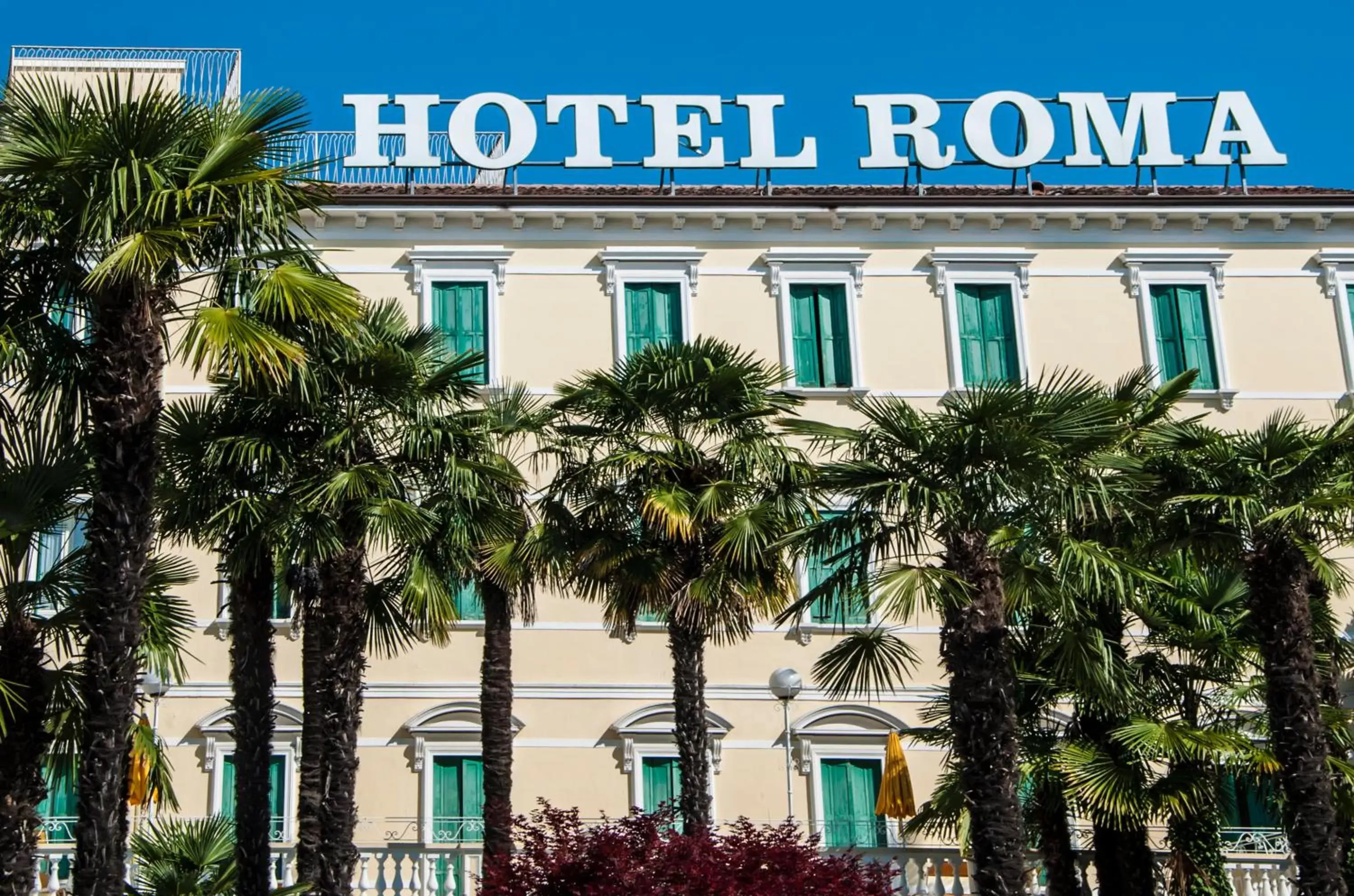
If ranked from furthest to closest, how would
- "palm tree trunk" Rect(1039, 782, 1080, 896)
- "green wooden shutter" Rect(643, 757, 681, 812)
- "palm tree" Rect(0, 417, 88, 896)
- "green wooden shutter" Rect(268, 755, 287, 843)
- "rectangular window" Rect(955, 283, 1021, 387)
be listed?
"rectangular window" Rect(955, 283, 1021, 387)
"green wooden shutter" Rect(643, 757, 681, 812)
"green wooden shutter" Rect(268, 755, 287, 843)
"palm tree trunk" Rect(1039, 782, 1080, 896)
"palm tree" Rect(0, 417, 88, 896)

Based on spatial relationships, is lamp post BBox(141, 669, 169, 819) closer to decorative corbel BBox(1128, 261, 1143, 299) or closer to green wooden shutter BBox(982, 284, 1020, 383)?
green wooden shutter BBox(982, 284, 1020, 383)

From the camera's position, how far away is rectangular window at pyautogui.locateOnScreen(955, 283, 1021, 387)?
32750mm

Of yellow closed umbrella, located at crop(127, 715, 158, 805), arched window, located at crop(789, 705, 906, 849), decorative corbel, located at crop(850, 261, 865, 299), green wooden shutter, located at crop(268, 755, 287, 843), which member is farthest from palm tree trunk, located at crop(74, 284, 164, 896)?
decorative corbel, located at crop(850, 261, 865, 299)

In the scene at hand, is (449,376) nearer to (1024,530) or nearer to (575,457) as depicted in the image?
(575,457)

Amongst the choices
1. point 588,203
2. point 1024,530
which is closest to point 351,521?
point 1024,530

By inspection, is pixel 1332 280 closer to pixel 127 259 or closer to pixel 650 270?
pixel 650 270

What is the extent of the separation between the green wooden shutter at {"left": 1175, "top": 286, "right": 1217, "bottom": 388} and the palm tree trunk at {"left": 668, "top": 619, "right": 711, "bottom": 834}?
47.3 ft

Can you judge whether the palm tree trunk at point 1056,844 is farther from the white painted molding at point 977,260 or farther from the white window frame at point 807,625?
the white painted molding at point 977,260

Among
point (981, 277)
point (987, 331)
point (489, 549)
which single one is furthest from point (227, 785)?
point (981, 277)

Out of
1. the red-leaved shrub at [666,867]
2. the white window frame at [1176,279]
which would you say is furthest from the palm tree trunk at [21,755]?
the white window frame at [1176,279]

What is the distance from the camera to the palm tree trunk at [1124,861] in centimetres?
2256

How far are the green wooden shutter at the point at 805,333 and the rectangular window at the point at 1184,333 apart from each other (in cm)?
595

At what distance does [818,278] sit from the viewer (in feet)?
107

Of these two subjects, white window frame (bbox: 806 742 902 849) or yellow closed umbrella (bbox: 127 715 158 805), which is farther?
white window frame (bbox: 806 742 902 849)
